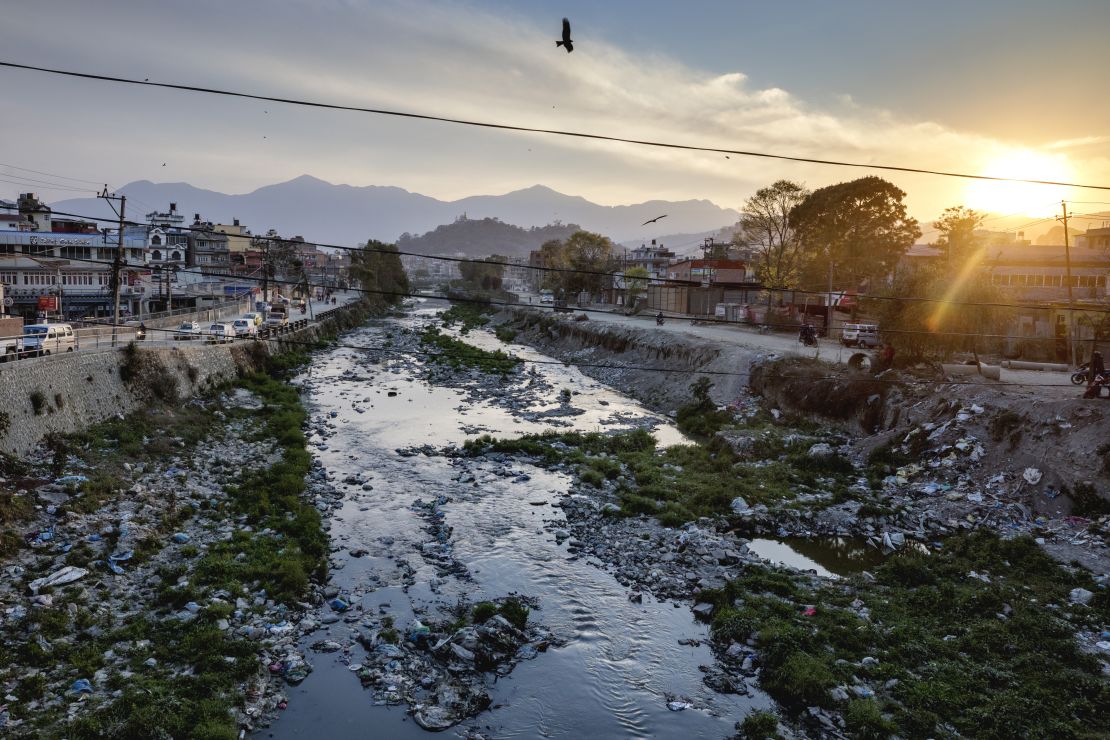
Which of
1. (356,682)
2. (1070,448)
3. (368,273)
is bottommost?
(356,682)

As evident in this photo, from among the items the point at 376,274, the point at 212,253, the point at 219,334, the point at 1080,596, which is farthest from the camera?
the point at 376,274

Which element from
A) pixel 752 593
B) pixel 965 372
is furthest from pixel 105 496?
pixel 965 372

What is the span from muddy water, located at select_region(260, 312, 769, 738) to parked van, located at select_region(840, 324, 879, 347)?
13.2 m

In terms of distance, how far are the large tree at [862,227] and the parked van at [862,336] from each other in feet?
61.9

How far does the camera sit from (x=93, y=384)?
21.2 m

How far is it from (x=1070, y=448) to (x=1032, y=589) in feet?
19.2

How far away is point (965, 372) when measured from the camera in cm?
2211

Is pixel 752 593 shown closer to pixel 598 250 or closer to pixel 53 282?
pixel 53 282

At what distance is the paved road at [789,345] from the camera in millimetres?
21103

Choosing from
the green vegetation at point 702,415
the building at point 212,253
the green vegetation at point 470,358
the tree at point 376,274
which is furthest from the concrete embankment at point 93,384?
the tree at point 376,274

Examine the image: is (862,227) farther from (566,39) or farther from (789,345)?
(566,39)

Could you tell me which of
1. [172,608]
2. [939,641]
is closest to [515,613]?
[172,608]

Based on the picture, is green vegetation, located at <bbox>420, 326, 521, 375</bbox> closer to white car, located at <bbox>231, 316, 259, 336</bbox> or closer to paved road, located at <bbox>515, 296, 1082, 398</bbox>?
paved road, located at <bbox>515, 296, 1082, 398</bbox>

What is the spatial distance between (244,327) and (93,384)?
19252mm
